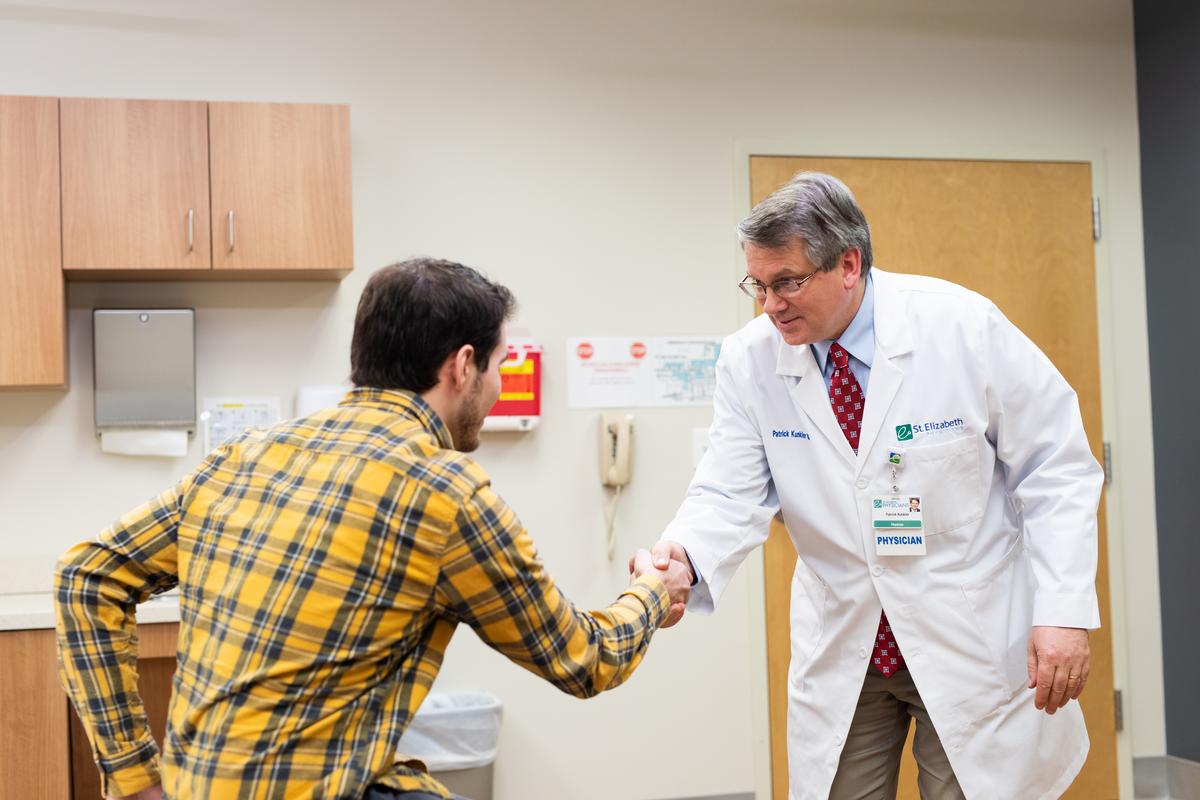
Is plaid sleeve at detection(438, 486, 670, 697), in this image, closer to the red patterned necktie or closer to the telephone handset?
the red patterned necktie

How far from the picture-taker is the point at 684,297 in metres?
3.40

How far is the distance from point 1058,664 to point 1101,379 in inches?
84.7

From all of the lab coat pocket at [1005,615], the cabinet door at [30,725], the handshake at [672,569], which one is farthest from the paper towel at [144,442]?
the lab coat pocket at [1005,615]

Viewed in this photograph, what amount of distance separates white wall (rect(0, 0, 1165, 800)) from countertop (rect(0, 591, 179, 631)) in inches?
10.7

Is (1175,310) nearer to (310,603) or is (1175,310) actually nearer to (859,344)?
(859,344)

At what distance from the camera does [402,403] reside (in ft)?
4.46

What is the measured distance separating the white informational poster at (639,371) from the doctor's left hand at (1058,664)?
171 cm

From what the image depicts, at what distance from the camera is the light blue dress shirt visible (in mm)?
1947

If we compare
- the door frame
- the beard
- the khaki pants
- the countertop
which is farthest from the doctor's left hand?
the countertop

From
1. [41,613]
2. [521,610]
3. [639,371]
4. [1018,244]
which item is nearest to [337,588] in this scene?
[521,610]

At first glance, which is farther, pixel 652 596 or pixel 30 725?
pixel 30 725

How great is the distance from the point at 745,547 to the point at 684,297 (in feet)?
4.86

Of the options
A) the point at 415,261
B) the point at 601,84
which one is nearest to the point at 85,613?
the point at 415,261

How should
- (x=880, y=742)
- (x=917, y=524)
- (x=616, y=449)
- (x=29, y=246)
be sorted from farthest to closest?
(x=616, y=449), (x=29, y=246), (x=880, y=742), (x=917, y=524)
